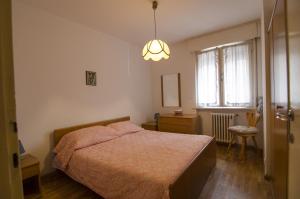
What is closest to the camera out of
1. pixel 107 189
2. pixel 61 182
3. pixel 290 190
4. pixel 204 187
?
pixel 290 190

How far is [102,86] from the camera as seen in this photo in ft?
10.9

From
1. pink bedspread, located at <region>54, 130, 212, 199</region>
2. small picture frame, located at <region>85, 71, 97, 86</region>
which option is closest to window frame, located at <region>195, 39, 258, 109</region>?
pink bedspread, located at <region>54, 130, 212, 199</region>

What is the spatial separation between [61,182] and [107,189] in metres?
1.19

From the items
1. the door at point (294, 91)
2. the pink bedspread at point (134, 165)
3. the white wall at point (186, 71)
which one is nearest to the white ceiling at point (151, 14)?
the white wall at point (186, 71)

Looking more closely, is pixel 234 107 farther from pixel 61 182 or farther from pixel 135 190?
pixel 61 182

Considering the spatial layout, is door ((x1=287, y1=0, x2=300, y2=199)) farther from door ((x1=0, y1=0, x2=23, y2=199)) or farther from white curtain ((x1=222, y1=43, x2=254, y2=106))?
white curtain ((x1=222, y1=43, x2=254, y2=106))

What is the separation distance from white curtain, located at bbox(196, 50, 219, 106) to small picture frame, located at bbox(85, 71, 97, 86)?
7.91ft

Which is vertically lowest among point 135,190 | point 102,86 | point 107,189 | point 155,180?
point 107,189

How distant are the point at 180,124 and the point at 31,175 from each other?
2782 millimetres

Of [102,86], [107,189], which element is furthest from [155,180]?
[102,86]

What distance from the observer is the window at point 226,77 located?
340cm

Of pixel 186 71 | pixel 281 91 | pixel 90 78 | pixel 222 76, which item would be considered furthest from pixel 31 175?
pixel 222 76

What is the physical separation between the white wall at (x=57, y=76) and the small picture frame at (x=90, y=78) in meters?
0.08

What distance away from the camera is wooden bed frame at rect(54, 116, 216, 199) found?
56.4 inches
